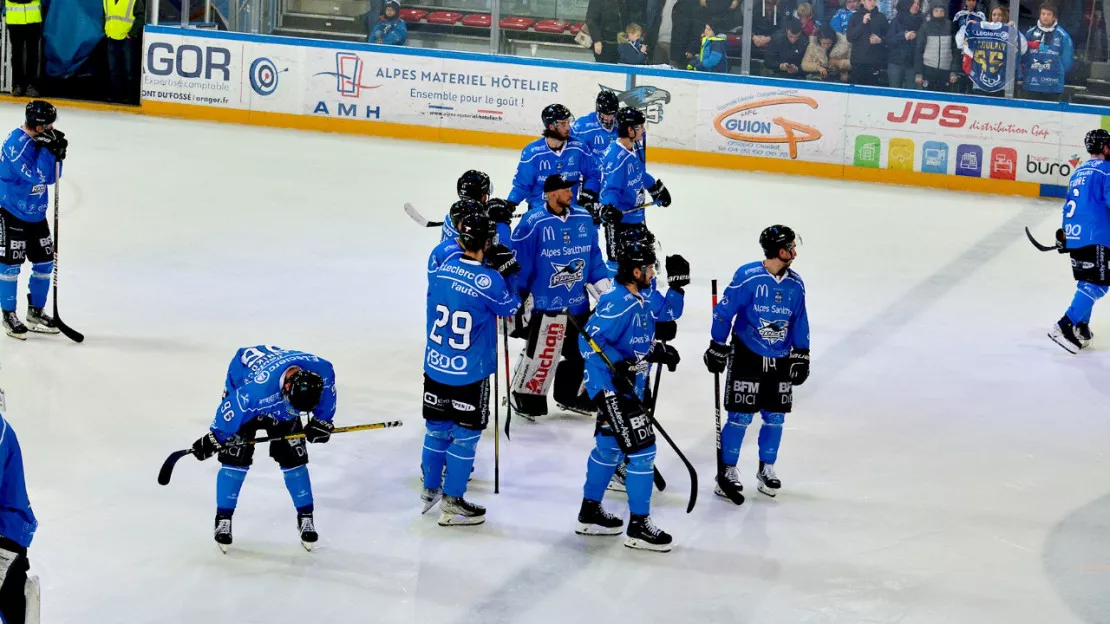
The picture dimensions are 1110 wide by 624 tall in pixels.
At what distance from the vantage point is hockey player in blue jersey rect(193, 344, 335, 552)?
5.48 meters

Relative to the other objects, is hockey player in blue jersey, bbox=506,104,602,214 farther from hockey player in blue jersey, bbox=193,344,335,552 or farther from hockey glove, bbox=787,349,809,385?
hockey player in blue jersey, bbox=193,344,335,552

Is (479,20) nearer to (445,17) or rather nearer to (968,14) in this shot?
(445,17)

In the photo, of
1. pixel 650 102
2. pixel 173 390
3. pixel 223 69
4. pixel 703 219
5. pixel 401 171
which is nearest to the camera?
pixel 173 390

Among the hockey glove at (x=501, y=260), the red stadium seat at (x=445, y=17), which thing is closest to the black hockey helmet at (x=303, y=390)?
the hockey glove at (x=501, y=260)

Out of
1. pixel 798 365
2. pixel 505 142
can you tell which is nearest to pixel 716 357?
pixel 798 365

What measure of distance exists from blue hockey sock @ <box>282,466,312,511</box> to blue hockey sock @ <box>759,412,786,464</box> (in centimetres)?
210

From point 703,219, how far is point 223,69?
7.19 m

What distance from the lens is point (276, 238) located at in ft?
38.4

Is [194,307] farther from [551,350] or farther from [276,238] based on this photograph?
[551,350]

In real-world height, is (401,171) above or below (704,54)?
below

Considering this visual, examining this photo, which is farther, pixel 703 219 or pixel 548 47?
pixel 548 47

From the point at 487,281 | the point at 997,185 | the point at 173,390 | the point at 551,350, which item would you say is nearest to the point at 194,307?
the point at 173,390

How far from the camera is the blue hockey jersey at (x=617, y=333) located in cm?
580

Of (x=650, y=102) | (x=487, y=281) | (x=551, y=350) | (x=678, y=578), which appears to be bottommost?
(x=678, y=578)
